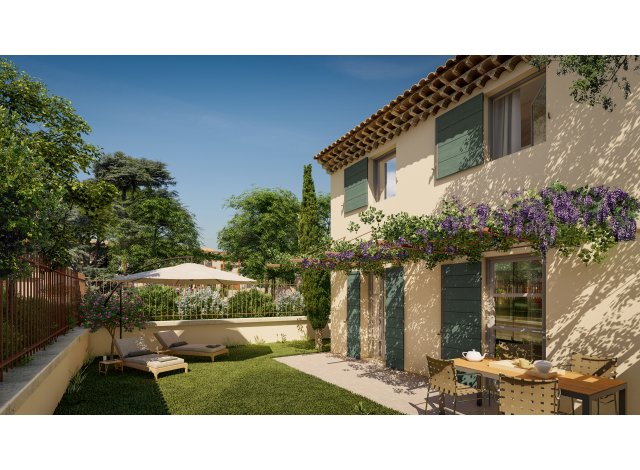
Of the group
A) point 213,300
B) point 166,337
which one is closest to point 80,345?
point 166,337

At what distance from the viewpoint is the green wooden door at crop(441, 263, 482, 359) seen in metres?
7.52

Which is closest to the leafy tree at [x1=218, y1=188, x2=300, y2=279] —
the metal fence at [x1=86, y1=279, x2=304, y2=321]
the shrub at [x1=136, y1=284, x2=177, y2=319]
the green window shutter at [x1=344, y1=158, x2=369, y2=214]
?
the metal fence at [x1=86, y1=279, x2=304, y2=321]

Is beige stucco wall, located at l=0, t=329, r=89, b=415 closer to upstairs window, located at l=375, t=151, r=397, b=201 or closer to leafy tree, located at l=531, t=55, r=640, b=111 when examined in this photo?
leafy tree, located at l=531, t=55, r=640, b=111

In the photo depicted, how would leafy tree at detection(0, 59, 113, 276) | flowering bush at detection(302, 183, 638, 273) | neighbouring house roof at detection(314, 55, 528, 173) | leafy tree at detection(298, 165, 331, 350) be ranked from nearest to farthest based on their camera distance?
flowering bush at detection(302, 183, 638, 273)
neighbouring house roof at detection(314, 55, 528, 173)
leafy tree at detection(0, 59, 113, 276)
leafy tree at detection(298, 165, 331, 350)

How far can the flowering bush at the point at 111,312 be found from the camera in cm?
1032

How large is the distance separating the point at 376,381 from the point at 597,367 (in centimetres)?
416

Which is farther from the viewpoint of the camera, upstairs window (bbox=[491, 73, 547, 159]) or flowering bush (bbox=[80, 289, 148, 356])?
flowering bush (bbox=[80, 289, 148, 356])

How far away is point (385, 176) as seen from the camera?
10.8m

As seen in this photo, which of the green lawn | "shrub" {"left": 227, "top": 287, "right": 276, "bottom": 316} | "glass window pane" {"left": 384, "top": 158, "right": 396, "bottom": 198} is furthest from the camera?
"shrub" {"left": 227, "top": 287, "right": 276, "bottom": 316}

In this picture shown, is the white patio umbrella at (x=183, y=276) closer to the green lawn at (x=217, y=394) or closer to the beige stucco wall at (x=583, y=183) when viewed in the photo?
the green lawn at (x=217, y=394)

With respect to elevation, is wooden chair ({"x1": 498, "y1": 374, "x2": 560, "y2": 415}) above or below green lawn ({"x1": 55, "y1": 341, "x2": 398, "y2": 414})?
above

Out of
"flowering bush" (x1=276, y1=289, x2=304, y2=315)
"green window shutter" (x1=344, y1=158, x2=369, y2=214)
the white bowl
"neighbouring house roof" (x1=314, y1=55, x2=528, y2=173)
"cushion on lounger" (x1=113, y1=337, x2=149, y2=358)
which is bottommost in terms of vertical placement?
"cushion on lounger" (x1=113, y1=337, x2=149, y2=358)
